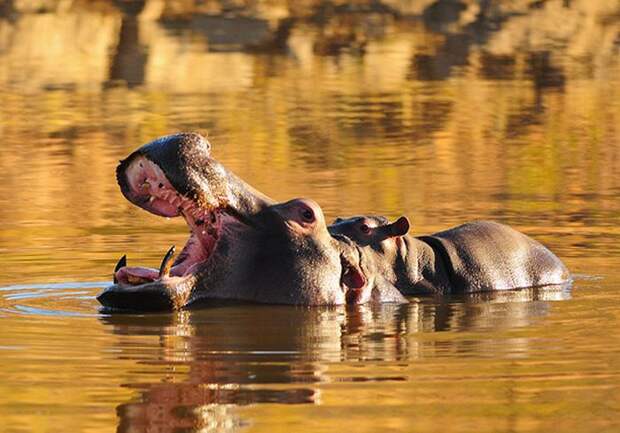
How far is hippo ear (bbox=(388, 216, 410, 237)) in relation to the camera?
10508 mm

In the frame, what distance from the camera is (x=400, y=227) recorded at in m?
10.6

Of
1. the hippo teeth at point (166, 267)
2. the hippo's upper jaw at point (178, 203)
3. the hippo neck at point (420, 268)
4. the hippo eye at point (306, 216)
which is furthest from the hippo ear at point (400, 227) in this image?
the hippo teeth at point (166, 267)

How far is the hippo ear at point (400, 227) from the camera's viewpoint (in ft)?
34.5

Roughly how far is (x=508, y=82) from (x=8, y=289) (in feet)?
49.7

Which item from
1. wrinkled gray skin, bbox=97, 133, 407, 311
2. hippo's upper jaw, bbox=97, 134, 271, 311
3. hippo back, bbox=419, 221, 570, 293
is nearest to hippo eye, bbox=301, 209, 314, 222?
wrinkled gray skin, bbox=97, 133, 407, 311

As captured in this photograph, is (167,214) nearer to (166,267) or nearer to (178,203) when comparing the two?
(178,203)

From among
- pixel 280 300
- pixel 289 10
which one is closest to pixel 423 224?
pixel 280 300

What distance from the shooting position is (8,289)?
1072 centimetres

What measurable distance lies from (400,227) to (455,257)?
0.65m

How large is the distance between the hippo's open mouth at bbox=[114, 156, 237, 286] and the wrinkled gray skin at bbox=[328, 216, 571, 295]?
0.91 m

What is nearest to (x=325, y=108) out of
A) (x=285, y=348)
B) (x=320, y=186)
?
(x=320, y=186)

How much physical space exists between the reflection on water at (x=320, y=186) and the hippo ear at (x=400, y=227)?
42 centimetres

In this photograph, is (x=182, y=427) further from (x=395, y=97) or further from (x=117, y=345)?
(x=395, y=97)

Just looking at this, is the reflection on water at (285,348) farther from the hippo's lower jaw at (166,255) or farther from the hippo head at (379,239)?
the hippo head at (379,239)
